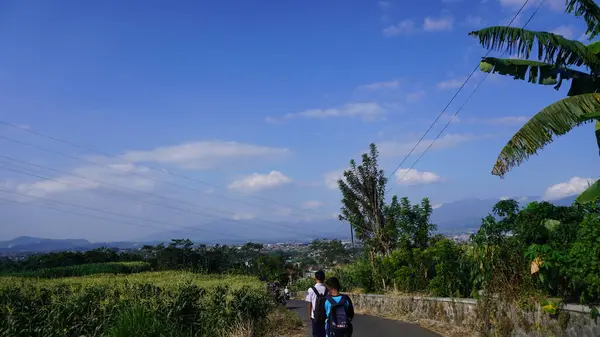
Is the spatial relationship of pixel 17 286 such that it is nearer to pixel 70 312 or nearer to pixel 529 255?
pixel 70 312

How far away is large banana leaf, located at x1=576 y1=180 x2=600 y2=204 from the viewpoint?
856 cm

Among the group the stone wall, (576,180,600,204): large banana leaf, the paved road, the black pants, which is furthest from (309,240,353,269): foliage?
(576,180,600,204): large banana leaf

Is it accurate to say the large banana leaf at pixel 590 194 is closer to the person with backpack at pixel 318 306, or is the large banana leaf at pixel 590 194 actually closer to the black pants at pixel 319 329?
the person with backpack at pixel 318 306

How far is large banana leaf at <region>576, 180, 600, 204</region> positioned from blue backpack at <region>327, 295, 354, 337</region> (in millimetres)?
4419

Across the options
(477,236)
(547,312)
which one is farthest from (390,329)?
(547,312)

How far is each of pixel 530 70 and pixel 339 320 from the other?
6.20 metres

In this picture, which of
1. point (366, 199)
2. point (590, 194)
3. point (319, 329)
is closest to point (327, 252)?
point (366, 199)

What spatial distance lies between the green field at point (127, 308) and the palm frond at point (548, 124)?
5.93 meters

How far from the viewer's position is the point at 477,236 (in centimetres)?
1202

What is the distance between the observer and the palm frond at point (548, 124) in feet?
29.3

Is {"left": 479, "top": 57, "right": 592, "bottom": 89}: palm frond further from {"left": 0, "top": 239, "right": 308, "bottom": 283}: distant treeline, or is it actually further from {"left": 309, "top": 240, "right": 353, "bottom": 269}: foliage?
{"left": 309, "top": 240, "right": 353, "bottom": 269}: foliage

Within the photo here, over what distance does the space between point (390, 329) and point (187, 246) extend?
18.0m

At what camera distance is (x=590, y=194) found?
8.65 meters

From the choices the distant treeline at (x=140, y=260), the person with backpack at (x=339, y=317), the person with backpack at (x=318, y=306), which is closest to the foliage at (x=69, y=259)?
the distant treeline at (x=140, y=260)
